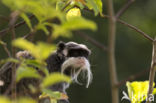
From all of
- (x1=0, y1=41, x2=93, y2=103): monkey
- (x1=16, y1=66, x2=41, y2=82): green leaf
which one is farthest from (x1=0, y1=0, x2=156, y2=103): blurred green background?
(x1=16, y1=66, x2=41, y2=82): green leaf

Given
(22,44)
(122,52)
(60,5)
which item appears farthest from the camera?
(122,52)

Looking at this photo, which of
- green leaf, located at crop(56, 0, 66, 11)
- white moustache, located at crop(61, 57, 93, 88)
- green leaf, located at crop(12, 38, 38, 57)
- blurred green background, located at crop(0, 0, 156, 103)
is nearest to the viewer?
green leaf, located at crop(12, 38, 38, 57)

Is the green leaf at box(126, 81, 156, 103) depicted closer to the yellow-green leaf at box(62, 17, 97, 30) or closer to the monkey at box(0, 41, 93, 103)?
the yellow-green leaf at box(62, 17, 97, 30)

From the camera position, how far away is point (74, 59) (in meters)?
2.54

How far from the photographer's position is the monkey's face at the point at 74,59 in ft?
8.28

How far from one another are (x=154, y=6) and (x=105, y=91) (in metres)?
2.23

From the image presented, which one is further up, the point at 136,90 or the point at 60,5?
the point at 60,5

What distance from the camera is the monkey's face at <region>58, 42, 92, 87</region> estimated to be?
8.28 feet

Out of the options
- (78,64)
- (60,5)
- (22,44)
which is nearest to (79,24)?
(22,44)

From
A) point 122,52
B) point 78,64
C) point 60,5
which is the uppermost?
point 122,52

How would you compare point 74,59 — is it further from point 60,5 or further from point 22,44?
point 22,44

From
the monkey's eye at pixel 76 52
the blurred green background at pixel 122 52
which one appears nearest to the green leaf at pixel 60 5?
the monkey's eye at pixel 76 52

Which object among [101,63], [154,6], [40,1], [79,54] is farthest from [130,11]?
[40,1]

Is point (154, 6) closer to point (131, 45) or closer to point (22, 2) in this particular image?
point (131, 45)
